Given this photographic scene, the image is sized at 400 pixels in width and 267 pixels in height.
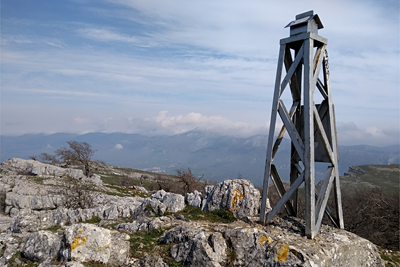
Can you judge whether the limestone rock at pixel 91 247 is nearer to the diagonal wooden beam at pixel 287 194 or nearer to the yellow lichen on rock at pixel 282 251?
the yellow lichen on rock at pixel 282 251

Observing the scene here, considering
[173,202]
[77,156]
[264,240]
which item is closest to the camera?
[264,240]

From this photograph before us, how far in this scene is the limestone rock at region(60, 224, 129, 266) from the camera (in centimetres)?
677

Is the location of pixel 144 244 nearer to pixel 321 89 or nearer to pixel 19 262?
pixel 19 262

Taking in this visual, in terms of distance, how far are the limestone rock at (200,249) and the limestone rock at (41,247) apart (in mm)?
4043

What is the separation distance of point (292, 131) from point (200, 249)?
436 centimetres

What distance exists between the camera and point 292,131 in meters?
7.37

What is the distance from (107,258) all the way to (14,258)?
4.19 metres

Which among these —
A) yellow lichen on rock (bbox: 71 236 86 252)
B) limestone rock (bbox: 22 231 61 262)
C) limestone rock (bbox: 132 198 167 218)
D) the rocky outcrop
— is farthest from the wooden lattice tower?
limestone rock (bbox: 132 198 167 218)

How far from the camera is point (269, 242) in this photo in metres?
6.39

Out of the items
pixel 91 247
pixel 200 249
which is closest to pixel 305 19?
pixel 200 249

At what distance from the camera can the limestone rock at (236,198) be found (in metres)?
14.1

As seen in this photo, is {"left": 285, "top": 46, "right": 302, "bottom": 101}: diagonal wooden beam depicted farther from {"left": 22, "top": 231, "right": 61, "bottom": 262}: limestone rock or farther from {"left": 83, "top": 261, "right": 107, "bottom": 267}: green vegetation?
{"left": 22, "top": 231, "right": 61, "bottom": 262}: limestone rock

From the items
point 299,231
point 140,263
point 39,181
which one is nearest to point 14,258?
point 140,263

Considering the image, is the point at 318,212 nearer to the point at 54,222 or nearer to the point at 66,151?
the point at 54,222
